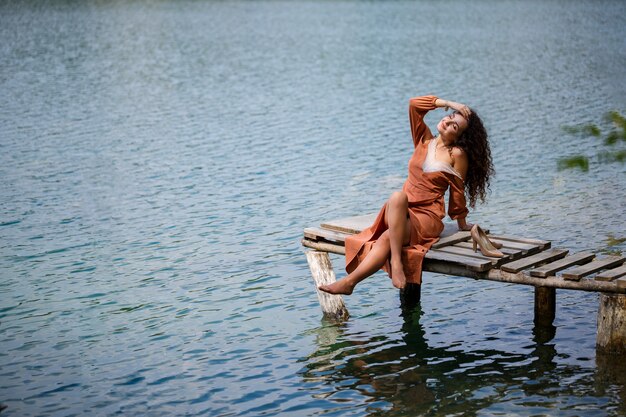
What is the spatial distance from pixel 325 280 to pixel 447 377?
184cm

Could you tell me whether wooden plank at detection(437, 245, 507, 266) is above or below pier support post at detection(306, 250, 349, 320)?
above

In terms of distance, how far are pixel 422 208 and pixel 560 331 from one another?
1.95 m

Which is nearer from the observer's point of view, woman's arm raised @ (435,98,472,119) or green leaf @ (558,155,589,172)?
green leaf @ (558,155,589,172)

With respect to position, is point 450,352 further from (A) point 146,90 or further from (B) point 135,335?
(A) point 146,90

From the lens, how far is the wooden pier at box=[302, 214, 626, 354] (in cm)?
826

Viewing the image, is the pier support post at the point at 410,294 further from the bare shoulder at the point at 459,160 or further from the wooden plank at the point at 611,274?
the wooden plank at the point at 611,274

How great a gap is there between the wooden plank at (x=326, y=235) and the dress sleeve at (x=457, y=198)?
1115 millimetres

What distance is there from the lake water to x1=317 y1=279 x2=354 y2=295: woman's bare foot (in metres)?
0.62

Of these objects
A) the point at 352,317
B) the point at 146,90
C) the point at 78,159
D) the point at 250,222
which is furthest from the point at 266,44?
the point at 352,317

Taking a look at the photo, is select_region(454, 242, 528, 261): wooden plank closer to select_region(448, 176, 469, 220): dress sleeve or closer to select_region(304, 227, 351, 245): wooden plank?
select_region(448, 176, 469, 220): dress sleeve

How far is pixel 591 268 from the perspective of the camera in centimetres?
852

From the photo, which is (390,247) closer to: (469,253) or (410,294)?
(469,253)

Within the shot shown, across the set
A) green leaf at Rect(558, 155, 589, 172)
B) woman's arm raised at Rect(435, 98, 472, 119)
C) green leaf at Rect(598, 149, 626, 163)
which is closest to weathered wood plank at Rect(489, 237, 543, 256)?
woman's arm raised at Rect(435, 98, 472, 119)

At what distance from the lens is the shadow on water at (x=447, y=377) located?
824 centimetres
